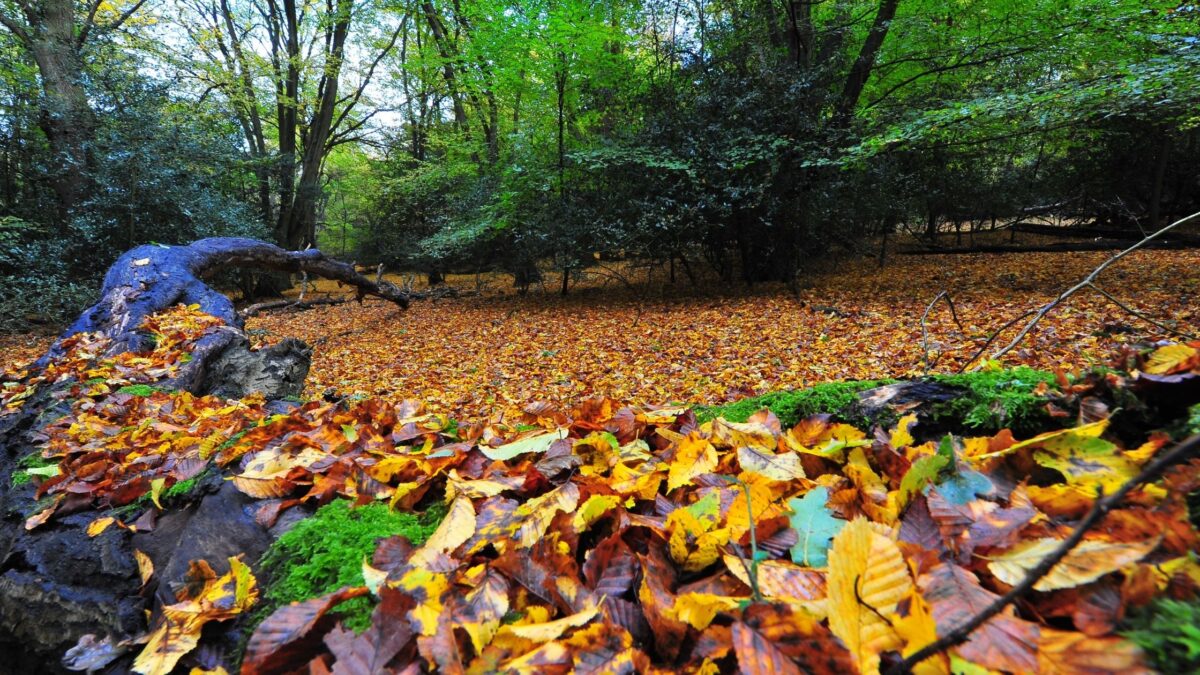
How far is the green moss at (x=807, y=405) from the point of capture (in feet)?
5.34

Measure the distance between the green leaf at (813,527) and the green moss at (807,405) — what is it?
2.16ft

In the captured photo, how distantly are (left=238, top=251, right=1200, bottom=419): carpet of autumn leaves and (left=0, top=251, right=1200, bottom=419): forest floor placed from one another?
28 mm

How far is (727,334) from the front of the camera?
256 inches

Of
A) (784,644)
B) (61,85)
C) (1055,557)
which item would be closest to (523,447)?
(784,644)

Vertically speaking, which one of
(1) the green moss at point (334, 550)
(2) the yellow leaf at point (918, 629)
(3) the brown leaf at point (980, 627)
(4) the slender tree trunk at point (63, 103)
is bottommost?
(1) the green moss at point (334, 550)

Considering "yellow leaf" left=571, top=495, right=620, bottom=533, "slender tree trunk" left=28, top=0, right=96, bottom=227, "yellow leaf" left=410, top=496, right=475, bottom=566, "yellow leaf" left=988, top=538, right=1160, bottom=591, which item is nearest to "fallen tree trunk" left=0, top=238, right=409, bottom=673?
"yellow leaf" left=410, top=496, right=475, bottom=566

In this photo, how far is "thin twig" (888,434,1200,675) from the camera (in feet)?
1.57

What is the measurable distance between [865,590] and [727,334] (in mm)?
5948

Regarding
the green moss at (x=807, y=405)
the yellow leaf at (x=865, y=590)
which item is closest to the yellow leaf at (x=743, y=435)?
the green moss at (x=807, y=405)

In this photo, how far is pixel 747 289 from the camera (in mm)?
8930

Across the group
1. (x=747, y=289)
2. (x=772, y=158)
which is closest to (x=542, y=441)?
(x=772, y=158)

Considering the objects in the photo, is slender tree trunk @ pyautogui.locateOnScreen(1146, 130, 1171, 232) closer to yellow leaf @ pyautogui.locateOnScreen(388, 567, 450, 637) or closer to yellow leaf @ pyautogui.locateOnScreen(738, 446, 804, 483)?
yellow leaf @ pyautogui.locateOnScreen(738, 446, 804, 483)

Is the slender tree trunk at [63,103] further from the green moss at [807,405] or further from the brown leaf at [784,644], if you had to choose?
the brown leaf at [784,644]

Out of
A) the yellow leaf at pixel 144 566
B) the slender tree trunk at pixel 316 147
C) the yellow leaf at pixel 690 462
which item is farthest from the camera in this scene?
the slender tree trunk at pixel 316 147
